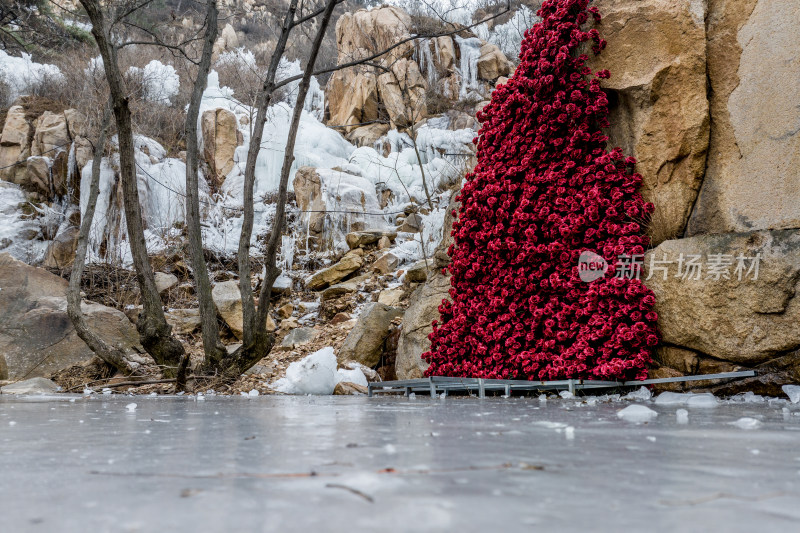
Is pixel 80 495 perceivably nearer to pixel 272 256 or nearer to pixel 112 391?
pixel 272 256

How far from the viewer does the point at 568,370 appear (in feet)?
13.1

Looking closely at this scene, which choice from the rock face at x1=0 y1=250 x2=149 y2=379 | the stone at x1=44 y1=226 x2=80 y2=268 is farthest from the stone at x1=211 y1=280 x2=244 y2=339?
the stone at x1=44 y1=226 x2=80 y2=268

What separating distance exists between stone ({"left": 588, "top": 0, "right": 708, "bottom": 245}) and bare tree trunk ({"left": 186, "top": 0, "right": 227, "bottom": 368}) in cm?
351

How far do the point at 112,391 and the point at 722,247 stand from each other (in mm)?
5251

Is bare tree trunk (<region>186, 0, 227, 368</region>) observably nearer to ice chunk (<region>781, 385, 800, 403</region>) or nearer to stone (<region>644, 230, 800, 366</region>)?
stone (<region>644, 230, 800, 366</region>)

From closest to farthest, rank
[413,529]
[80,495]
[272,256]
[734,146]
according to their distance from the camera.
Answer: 1. [413,529]
2. [80,495]
3. [734,146]
4. [272,256]

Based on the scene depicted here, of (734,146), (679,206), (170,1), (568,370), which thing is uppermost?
(170,1)

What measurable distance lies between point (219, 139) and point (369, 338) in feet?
38.6

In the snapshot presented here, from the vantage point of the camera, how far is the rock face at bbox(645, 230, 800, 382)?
11.2 feet

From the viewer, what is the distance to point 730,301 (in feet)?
11.7

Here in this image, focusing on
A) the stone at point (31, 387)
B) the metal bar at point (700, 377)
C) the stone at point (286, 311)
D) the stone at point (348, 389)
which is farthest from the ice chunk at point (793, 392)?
the stone at point (286, 311)

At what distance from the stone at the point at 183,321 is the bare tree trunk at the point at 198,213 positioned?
3.13 metres

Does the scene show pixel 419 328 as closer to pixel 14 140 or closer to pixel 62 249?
pixel 62 249

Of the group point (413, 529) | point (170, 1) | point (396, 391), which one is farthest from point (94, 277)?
point (170, 1)
